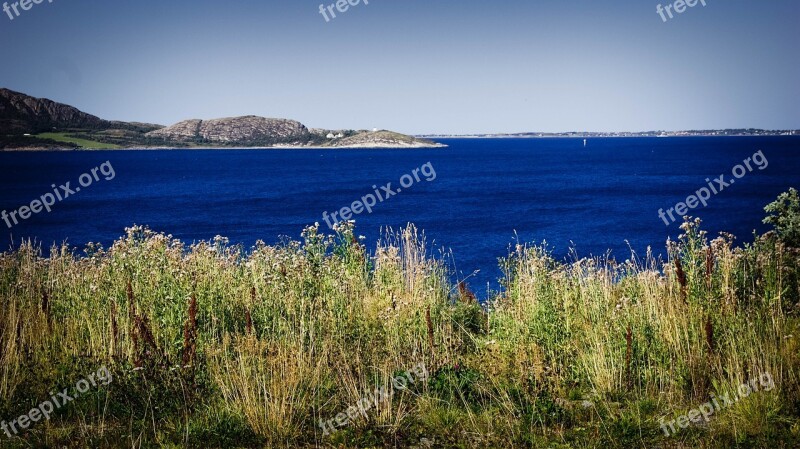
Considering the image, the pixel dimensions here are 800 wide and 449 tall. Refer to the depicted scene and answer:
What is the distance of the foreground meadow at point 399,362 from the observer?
6320mm

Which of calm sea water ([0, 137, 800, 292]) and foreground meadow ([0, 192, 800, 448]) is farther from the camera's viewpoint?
calm sea water ([0, 137, 800, 292])

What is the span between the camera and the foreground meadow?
249 inches

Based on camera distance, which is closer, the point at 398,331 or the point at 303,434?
the point at 303,434

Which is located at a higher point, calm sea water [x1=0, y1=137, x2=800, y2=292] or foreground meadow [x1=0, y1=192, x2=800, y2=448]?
foreground meadow [x1=0, y1=192, x2=800, y2=448]

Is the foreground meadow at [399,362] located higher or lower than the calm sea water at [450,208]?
higher

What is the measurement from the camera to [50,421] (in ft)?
22.5

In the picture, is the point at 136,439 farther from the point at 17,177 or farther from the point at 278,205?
the point at 17,177

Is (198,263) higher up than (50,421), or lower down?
higher up

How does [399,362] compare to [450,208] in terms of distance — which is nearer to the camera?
[399,362]

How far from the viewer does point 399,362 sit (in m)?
7.96

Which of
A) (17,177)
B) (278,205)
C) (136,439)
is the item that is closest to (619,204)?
(278,205)

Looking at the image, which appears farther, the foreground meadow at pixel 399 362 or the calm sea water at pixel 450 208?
the calm sea water at pixel 450 208

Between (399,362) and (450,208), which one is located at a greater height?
A: (399,362)

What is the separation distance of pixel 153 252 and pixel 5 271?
12.6 ft
